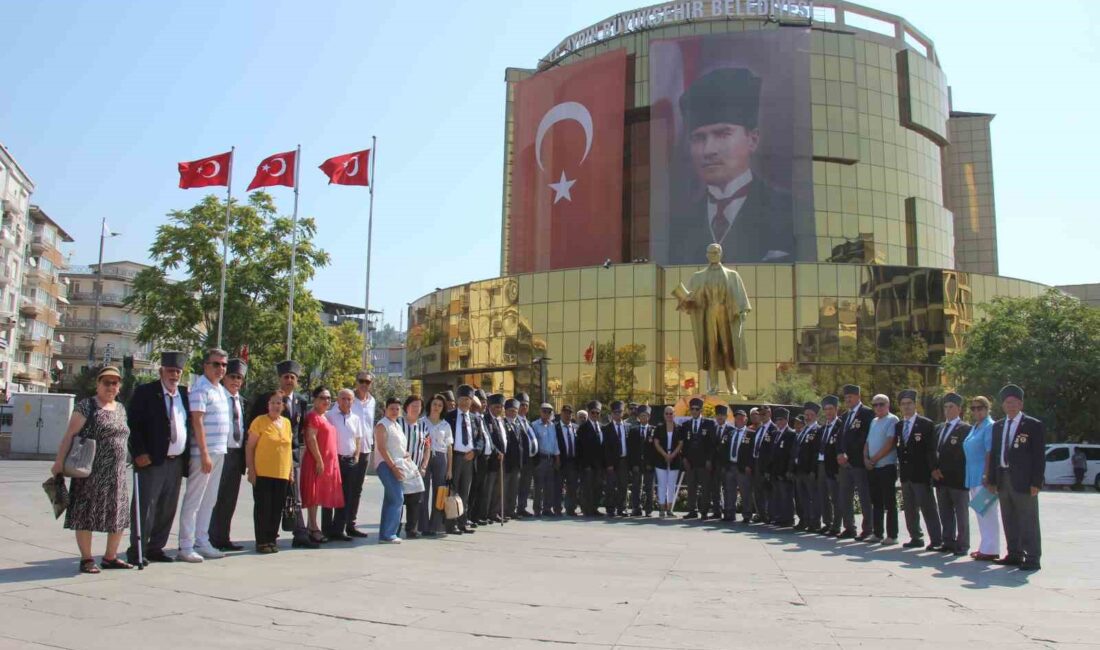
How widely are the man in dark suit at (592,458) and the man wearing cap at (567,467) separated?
0.48 ft

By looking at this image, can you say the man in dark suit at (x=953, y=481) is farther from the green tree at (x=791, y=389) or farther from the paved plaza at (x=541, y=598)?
the green tree at (x=791, y=389)

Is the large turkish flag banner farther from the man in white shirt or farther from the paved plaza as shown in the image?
the paved plaza

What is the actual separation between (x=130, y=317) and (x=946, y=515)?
88.6m

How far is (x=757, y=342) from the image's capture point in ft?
151

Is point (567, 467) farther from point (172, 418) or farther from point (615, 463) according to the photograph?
point (172, 418)

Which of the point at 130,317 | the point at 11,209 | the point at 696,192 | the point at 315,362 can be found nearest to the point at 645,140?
the point at 696,192

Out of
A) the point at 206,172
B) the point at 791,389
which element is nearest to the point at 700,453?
the point at 206,172

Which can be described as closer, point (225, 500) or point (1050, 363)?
point (225, 500)

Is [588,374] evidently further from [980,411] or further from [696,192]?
[980,411]

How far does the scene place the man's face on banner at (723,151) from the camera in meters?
51.9

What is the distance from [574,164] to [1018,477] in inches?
1883

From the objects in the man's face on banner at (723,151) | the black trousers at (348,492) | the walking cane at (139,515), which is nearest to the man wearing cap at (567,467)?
the black trousers at (348,492)

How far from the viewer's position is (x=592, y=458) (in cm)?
1552

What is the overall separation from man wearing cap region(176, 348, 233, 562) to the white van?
92.6ft
